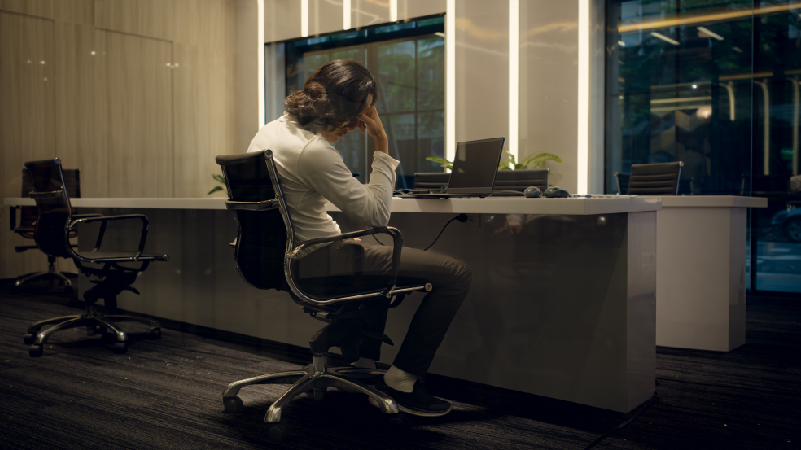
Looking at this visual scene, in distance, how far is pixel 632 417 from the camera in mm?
2033

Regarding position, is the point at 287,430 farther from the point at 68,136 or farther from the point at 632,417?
the point at 68,136

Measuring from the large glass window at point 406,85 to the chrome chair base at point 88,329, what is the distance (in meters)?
3.60

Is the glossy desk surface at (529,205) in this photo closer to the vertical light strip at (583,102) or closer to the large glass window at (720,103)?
the vertical light strip at (583,102)

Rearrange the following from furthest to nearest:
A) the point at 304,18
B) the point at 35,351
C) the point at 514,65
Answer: the point at 304,18 < the point at 514,65 < the point at 35,351

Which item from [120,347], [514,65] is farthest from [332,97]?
[514,65]

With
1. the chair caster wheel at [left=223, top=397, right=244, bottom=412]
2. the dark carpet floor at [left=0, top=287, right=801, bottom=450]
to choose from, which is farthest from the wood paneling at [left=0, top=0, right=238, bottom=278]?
the chair caster wheel at [left=223, top=397, right=244, bottom=412]

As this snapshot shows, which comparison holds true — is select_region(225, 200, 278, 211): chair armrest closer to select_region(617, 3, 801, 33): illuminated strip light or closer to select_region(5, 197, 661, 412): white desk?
select_region(5, 197, 661, 412): white desk

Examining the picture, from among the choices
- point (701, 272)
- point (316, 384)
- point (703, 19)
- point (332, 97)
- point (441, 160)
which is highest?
point (703, 19)

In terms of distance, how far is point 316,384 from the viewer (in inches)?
81.6

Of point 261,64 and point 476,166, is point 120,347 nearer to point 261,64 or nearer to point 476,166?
point 476,166

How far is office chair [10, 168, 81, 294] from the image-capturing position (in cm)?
505

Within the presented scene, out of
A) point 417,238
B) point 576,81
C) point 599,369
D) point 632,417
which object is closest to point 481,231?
point 417,238

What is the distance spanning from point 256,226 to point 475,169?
976 mm

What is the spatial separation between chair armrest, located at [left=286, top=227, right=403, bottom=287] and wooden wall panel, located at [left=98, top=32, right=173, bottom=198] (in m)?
5.37
